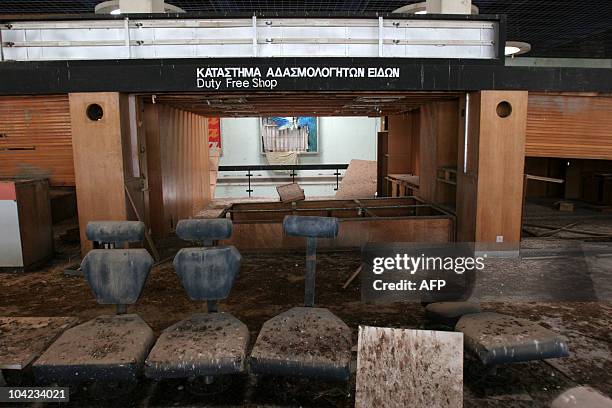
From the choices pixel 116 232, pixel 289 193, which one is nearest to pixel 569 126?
pixel 289 193

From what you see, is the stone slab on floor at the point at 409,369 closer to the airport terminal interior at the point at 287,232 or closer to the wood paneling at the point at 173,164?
the airport terminal interior at the point at 287,232

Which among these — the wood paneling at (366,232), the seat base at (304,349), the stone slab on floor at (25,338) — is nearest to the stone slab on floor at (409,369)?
the seat base at (304,349)

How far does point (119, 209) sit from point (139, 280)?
10.0ft

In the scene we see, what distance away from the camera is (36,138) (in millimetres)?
6602

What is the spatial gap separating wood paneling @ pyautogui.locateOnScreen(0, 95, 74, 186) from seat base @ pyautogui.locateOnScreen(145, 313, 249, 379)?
4730 millimetres

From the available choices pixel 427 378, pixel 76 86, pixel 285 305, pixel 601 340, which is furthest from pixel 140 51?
pixel 601 340

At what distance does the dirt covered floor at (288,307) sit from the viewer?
296cm

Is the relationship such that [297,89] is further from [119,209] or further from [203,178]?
[203,178]

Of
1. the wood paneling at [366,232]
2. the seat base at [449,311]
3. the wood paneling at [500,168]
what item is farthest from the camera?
the wood paneling at [366,232]

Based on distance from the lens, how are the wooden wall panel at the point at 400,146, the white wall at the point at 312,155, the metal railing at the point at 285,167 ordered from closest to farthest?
the wooden wall panel at the point at 400,146 < the metal railing at the point at 285,167 < the white wall at the point at 312,155

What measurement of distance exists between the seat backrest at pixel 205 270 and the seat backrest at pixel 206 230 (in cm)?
11

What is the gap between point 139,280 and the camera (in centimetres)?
310
